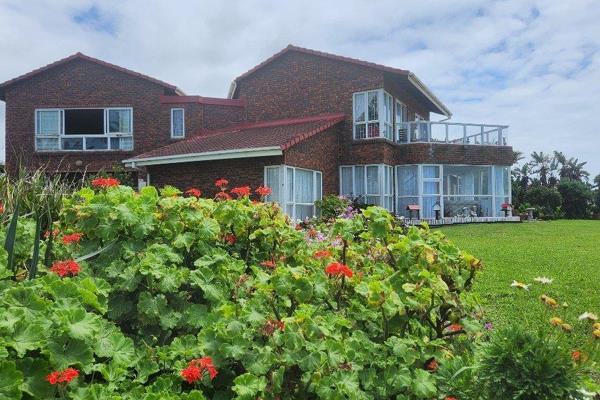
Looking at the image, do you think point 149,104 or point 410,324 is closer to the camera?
point 410,324

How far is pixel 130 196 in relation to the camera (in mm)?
3496

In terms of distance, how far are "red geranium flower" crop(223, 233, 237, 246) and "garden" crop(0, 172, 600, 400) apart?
10 mm

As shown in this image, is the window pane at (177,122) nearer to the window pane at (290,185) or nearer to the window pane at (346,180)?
the window pane at (346,180)

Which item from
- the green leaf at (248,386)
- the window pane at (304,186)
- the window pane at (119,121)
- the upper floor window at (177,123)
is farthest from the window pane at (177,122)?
the green leaf at (248,386)

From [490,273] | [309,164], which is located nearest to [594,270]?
[490,273]

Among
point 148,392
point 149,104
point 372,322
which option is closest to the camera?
point 148,392

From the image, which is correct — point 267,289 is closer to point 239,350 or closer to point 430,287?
point 239,350

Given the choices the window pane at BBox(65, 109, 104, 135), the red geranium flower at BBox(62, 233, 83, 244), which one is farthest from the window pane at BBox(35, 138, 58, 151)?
the red geranium flower at BBox(62, 233, 83, 244)

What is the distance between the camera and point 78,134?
2392 cm

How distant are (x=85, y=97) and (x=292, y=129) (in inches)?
430

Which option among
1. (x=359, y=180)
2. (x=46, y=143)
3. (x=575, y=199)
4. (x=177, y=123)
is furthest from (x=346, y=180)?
(x=575, y=199)

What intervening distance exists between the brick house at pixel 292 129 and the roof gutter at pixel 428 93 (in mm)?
70

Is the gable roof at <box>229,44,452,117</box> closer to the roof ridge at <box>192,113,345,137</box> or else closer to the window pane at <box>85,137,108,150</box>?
the roof ridge at <box>192,113,345,137</box>

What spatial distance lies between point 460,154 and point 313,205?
807 centimetres
